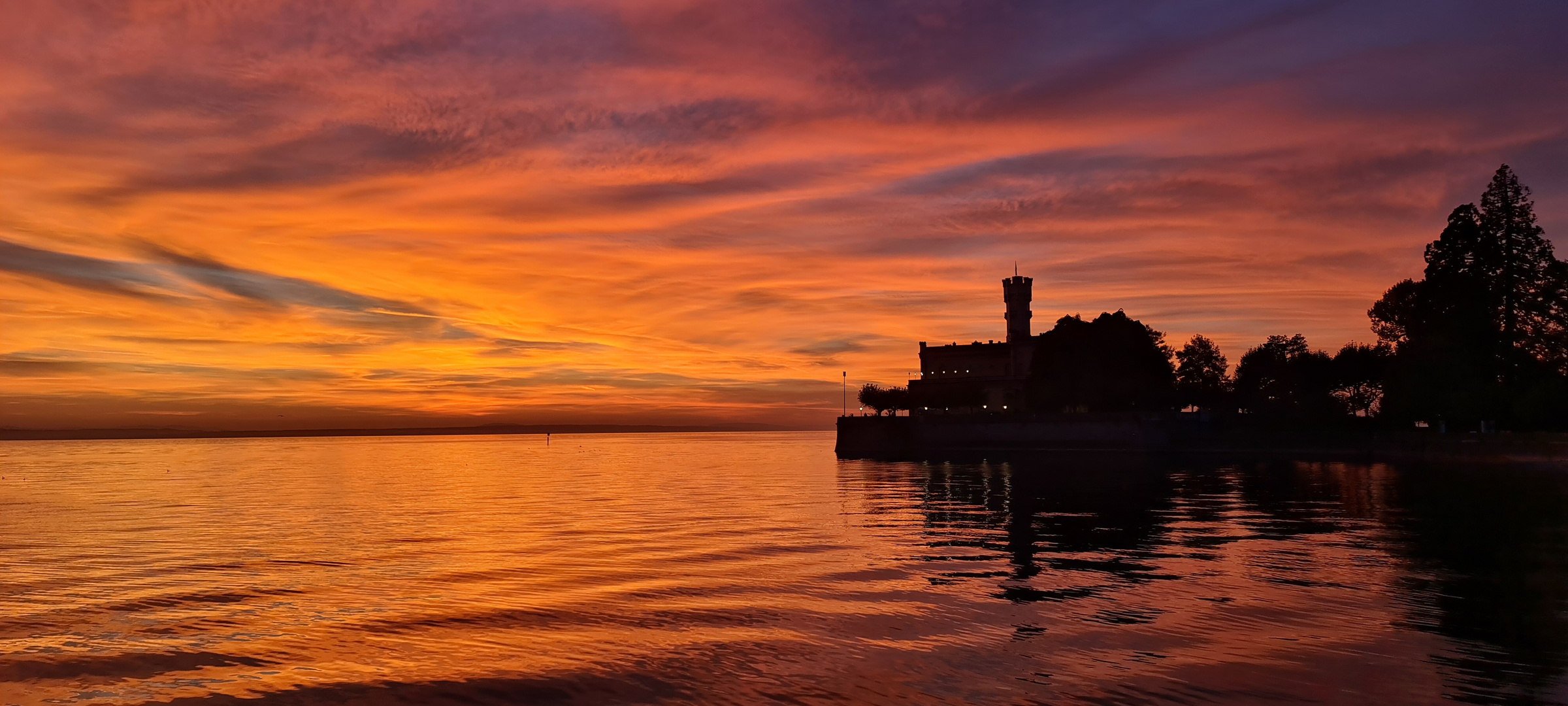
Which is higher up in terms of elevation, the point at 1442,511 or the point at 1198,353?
the point at 1198,353

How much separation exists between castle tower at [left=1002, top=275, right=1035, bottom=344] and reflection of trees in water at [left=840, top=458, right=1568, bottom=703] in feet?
286

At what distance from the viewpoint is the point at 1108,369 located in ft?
389

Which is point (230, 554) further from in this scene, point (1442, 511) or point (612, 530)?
point (1442, 511)

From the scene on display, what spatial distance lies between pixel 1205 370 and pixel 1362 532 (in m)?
120

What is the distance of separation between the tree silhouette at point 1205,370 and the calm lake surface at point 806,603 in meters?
95.9

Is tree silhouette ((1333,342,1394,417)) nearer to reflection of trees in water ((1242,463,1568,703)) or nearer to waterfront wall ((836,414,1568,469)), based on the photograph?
waterfront wall ((836,414,1568,469))

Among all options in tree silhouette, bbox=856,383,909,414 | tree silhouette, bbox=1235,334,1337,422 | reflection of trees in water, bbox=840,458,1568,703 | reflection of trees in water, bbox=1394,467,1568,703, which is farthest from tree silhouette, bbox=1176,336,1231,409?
reflection of trees in water, bbox=1394,467,1568,703

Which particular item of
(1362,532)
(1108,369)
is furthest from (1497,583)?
(1108,369)

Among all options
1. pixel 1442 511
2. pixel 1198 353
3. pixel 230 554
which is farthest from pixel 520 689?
pixel 1198 353

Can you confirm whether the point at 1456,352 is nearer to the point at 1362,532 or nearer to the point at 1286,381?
the point at 1286,381

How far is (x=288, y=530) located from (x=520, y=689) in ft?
96.2

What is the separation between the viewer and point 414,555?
100 ft

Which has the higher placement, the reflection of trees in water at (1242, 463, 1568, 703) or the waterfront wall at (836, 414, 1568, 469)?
the waterfront wall at (836, 414, 1568, 469)

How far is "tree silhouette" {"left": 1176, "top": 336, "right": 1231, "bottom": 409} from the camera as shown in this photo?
13988 centimetres
